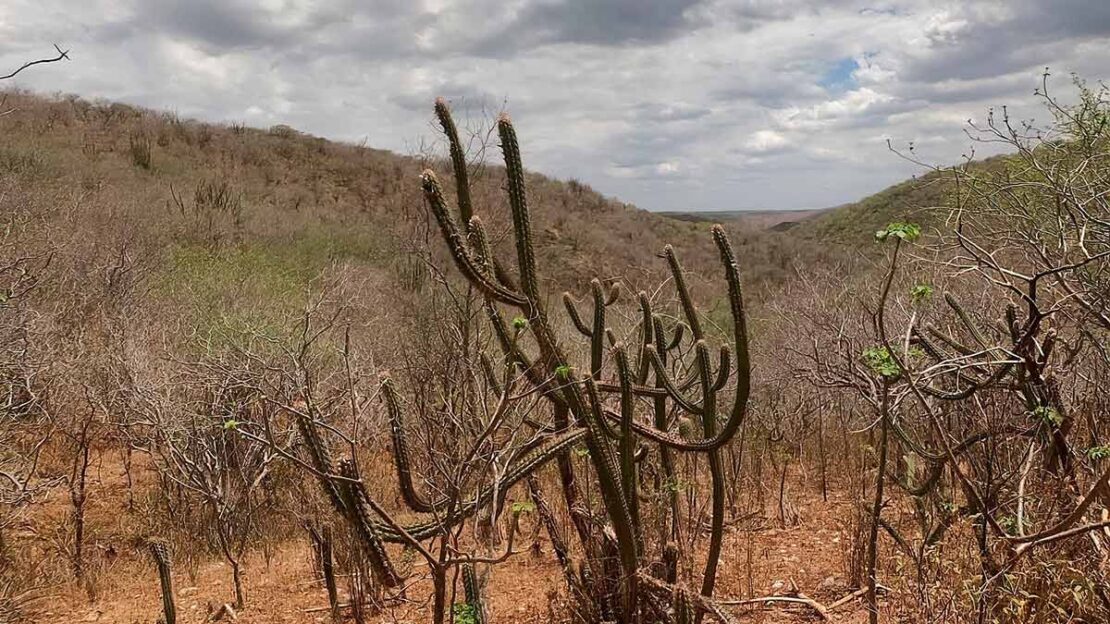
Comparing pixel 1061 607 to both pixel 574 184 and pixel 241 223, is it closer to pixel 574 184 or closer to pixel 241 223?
pixel 241 223

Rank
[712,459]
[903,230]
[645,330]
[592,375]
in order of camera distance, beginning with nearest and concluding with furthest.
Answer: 1. [903,230]
2. [592,375]
3. [712,459]
4. [645,330]

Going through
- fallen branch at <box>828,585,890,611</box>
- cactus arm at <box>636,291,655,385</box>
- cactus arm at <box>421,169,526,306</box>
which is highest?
cactus arm at <box>421,169,526,306</box>

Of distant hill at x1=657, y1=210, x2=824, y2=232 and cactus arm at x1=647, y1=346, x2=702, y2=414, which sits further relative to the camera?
distant hill at x1=657, y1=210, x2=824, y2=232

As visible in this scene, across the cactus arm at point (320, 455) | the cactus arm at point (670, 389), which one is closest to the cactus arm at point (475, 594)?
the cactus arm at point (320, 455)

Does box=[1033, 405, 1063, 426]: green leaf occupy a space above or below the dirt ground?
above

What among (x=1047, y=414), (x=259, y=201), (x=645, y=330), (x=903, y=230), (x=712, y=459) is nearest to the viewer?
(x=903, y=230)

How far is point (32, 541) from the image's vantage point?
6.62m

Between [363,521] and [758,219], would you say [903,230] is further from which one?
[758,219]

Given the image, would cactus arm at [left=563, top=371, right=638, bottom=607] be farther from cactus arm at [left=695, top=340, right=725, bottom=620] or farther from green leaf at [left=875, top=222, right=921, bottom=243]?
green leaf at [left=875, top=222, right=921, bottom=243]

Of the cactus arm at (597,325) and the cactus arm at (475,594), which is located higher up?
the cactus arm at (597,325)

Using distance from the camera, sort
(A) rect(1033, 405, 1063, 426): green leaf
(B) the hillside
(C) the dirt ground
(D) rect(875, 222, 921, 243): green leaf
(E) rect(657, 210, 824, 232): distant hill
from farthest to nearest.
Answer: (E) rect(657, 210, 824, 232): distant hill
(B) the hillside
(C) the dirt ground
(A) rect(1033, 405, 1063, 426): green leaf
(D) rect(875, 222, 921, 243): green leaf

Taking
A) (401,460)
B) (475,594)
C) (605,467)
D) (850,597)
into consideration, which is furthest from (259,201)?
(850,597)

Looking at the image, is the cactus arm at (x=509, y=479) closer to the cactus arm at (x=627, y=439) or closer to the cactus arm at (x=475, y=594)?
the cactus arm at (x=627, y=439)

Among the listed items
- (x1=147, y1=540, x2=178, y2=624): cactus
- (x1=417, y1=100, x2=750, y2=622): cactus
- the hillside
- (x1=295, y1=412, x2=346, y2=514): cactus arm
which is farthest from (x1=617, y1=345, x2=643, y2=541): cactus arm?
the hillside
